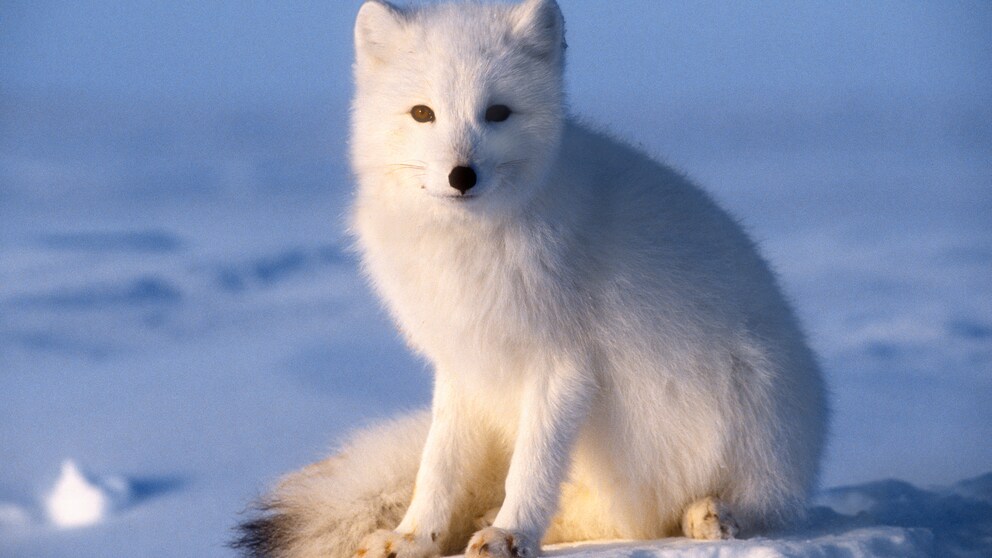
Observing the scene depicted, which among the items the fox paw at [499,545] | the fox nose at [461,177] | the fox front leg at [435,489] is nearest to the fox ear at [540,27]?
the fox nose at [461,177]

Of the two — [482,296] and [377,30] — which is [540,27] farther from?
[482,296]

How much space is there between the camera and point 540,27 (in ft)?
10.9

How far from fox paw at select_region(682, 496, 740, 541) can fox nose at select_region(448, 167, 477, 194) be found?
54.3 inches

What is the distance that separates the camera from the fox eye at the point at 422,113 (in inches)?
124

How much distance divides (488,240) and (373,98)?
1.84 feet

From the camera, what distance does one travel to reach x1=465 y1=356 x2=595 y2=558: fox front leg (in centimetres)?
329

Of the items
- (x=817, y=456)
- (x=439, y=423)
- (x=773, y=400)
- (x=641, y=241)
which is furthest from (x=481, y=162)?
(x=817, y=456)

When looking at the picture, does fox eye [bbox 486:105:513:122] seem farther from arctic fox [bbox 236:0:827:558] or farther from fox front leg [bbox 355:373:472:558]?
fox front leg [bbox 355:373:472:558]

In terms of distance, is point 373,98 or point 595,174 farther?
point 595,174

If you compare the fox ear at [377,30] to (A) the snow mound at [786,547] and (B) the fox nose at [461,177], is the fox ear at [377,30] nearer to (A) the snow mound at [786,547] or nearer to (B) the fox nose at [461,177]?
(B) the fox nose at [461,177]

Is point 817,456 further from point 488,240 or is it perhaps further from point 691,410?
point 488,240

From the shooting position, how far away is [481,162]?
3043mm

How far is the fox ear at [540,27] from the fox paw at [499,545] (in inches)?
56.8

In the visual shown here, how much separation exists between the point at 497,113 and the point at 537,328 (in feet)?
2.15
